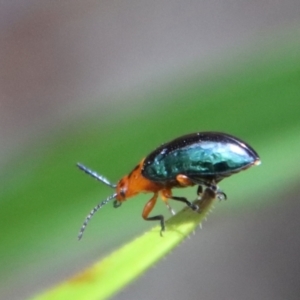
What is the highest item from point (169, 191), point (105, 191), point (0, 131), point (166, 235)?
point (0, 131)

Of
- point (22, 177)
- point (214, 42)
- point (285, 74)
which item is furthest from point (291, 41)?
point (214, 42)

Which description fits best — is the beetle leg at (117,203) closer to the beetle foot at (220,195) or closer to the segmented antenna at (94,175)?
the segmented antenna at (94,175)

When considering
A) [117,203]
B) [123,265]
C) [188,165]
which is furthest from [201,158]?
[123,265]

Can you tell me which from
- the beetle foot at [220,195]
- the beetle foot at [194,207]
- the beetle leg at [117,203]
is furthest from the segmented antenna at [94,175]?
the beetle foot at [194,207]

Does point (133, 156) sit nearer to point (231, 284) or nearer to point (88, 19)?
point (231, 284)

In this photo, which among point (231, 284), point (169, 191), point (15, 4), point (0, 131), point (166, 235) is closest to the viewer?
point (166, 235)

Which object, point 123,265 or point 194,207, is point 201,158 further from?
point 123,265

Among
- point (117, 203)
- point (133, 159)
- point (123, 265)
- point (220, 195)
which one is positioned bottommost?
point (123, 265)
